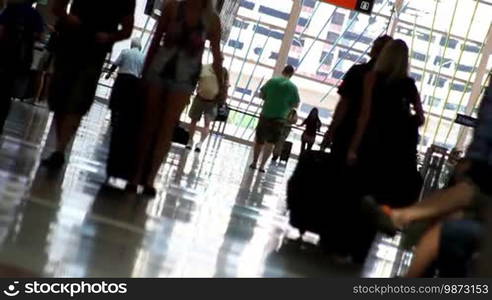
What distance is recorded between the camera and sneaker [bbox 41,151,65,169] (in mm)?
8117

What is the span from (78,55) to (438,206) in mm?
4227

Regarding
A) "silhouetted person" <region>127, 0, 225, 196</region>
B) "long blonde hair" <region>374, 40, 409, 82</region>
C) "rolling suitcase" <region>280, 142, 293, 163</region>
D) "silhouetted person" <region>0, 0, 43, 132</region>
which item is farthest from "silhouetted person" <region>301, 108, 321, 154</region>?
"long blonde hair" <region>374, 40, 409, 82</region>

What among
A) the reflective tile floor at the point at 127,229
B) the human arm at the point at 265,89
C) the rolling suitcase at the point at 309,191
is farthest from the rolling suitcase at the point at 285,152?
the rolling suitcase at the point at 309,191

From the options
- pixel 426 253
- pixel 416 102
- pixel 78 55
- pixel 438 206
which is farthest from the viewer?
pixel 78 55

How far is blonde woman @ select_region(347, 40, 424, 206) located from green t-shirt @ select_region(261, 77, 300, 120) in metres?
8.79

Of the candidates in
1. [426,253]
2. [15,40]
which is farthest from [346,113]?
[426,253]

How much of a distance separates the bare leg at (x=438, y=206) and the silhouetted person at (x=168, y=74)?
3.42 metres

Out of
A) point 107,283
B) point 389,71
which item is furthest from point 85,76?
point 107,283

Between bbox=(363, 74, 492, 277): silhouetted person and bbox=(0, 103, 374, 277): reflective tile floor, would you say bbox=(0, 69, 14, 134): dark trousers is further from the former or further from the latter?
bbox=(363, 74, 492, 277): silhouetted person

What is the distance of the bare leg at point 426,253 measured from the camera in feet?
14.4

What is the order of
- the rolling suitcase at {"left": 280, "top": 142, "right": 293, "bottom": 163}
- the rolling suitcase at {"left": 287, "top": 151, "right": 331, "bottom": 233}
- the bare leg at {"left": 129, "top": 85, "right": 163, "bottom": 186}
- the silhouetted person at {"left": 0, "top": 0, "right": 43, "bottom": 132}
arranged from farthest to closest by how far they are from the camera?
the rolling suitcase at {"left": 280, "top": 142, "right": 293, "bottom": 163}, the silhouetted person at {"left": 0, "top": 0, "right": 43, "bottom": 132}, the bare leg at {"left": 129, "top": 85, "right": 163, "bottom": 186}, the rolling suitcase at {"left": 287, "top": 151, "right": 331, "bottom": 233}

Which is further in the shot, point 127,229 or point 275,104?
point 275,104

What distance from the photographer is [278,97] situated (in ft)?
54.5

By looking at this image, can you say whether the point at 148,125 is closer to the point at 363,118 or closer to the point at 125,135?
the point at 125,135
